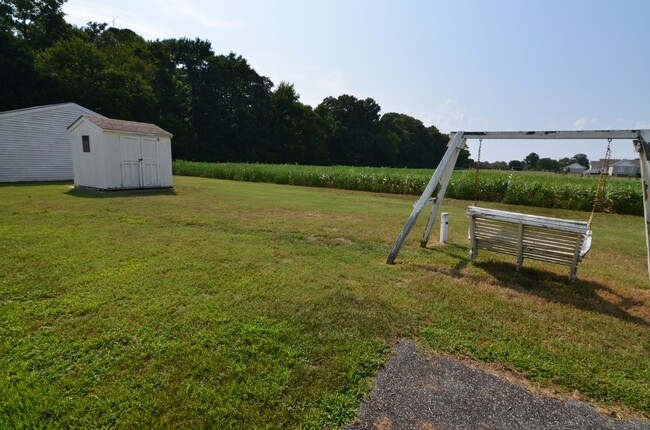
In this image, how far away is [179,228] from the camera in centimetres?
752

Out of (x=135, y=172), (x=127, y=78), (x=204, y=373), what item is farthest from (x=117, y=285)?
(x=127, y=78)

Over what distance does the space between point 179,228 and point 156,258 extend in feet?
7.77

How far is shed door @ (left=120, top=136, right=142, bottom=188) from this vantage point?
1477 centimetres

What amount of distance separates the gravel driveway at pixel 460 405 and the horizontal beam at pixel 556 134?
Answer: 352 cm

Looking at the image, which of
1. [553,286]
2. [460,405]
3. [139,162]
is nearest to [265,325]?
[460,405]

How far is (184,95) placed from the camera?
47500mm

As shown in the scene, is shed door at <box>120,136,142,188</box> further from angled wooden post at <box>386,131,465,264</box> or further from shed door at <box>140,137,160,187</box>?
angled wooden post at <box>386,131,465,264</box>

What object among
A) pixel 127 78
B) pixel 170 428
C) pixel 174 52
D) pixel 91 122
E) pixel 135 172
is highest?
pixel 174 52

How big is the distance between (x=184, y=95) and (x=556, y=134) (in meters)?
50.8

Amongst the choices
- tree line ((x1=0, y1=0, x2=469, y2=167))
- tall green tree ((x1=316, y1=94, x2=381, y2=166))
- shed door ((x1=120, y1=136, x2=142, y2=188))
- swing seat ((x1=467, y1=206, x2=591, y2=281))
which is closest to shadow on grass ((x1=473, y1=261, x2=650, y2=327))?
swing seat ((x1=467, y1=206, x2=591, y2=281))

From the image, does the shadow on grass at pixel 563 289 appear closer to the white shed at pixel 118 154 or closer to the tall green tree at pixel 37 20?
the white shed at pixel 118 154

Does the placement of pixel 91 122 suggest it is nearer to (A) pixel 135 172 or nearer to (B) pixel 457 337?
(A) pixel 135 172

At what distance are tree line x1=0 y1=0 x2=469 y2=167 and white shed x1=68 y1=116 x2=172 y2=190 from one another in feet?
62.6

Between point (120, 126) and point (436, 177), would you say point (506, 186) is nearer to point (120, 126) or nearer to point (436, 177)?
point (436, 177)
